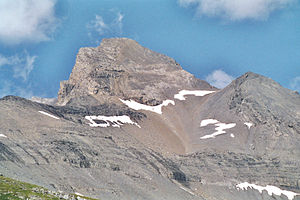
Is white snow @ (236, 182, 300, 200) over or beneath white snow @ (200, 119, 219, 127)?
beneath

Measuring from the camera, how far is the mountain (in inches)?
4018

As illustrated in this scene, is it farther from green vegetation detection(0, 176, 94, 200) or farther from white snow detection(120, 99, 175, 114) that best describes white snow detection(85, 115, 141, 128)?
green vegetation detection(0, 176, 94, 200)

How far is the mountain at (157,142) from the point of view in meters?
102

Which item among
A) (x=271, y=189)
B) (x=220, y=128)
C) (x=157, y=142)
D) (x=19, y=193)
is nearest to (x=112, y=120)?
(x=157, y=142)

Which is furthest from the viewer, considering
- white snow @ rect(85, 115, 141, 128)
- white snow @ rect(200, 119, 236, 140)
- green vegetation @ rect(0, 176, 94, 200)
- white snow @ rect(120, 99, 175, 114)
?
white snow @ rect(120, 99, 175, 114)

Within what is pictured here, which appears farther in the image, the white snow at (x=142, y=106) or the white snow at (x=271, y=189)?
the white snow at (x=142, y=106)

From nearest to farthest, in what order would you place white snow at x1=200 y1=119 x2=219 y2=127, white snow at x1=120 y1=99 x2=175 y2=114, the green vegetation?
the green vegetation → white snow at x1=200 y1=119 x2=219 y2=127 → white snow at x1=120 y1=99 x2=175 y2=114

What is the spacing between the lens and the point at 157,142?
149000 millimetres

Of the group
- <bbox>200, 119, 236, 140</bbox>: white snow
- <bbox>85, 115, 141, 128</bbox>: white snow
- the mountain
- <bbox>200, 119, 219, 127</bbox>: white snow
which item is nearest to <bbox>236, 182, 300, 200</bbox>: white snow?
the mountain

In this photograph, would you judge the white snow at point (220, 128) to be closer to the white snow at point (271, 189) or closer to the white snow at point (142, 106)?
the white snow at point (142, 106)

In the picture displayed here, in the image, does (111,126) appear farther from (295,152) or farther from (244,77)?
(244,77)

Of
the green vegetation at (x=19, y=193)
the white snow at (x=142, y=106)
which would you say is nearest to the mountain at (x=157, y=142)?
the white snow at (x=142, y=106)

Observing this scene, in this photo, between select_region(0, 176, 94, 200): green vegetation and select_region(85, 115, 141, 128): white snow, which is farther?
select_region(85, 115, 141, 128): white snow

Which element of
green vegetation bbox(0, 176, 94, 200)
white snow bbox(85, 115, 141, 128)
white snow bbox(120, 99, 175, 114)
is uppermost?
white snow bbox(120, 99, 175, 114)
